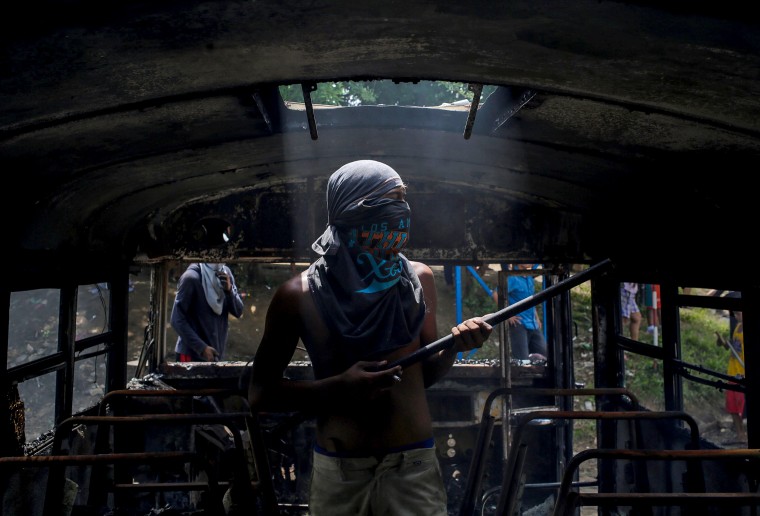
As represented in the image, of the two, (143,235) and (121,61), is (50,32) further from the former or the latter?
(143,235)

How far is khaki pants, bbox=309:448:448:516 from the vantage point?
2.03m

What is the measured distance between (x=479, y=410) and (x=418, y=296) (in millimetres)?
4103

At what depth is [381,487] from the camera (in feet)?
6.68

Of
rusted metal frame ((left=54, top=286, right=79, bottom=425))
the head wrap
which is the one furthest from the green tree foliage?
the head wrap

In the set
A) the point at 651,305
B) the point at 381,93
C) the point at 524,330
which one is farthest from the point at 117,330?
the point at 381,93

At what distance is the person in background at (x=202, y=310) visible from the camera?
23.1 feet

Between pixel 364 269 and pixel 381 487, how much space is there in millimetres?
759

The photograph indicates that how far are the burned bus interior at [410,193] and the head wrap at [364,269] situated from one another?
0.43 metres

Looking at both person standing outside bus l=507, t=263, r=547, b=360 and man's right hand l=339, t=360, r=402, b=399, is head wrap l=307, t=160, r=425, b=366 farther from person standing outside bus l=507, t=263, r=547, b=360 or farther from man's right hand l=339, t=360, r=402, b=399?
person standing outside bus l=507, t=263, r=547, b=360

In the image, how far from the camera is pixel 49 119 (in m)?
2.35

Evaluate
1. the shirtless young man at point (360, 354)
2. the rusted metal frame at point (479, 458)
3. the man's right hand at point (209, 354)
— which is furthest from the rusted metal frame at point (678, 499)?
the man's right hand at point (209, 354)

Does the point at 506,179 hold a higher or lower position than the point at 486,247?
higher

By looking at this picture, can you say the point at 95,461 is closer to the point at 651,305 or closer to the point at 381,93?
the point at 651,305

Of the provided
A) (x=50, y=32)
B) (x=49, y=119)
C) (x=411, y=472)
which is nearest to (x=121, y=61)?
(x=50, y=32)
